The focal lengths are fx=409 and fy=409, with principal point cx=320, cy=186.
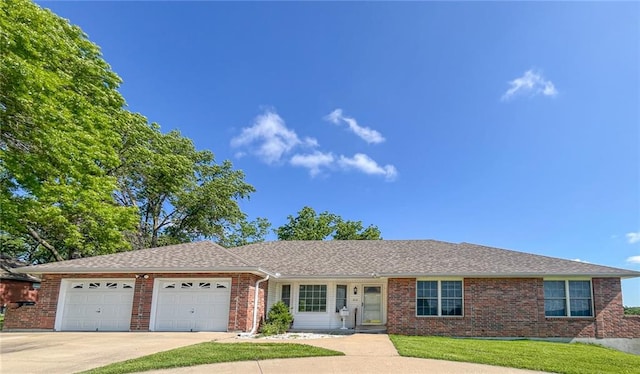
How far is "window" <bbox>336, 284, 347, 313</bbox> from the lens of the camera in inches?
654

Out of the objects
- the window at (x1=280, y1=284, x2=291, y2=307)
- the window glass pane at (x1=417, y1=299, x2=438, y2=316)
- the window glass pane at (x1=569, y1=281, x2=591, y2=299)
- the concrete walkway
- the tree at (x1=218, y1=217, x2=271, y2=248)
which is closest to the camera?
the concrete walkway

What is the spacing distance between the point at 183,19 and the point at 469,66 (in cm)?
1154

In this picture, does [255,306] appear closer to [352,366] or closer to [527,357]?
[352,366]

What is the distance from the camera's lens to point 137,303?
48.7 ft

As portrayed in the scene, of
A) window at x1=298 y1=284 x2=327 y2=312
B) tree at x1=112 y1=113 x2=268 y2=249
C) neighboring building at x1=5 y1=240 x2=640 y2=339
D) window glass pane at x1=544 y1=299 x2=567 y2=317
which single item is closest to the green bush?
neighboring building at x1=5 y1=240 x2=640 y2=339

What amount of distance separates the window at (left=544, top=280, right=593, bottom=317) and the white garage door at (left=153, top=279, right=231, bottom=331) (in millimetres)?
11552

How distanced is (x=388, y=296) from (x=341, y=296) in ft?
7.24

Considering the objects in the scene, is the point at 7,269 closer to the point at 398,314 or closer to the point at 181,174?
the point at 181,174

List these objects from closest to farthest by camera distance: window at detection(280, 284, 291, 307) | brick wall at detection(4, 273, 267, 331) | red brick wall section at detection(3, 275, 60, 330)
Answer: brick wall at detection(4, 273, 267, 331) < red brick wall section at detection(3, 275, 60, 330) < window at detection(280, 284, 291, 307)

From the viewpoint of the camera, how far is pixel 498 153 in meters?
19.6

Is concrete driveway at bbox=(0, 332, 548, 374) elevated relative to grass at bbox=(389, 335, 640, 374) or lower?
lower

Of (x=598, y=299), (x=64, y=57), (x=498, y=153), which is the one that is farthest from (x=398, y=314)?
(x=64, y=57)

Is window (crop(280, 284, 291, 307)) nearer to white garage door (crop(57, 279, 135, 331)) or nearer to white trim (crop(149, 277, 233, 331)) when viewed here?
white trim (crop(149, 277, 233, 331))

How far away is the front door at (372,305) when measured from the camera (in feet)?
54.5
